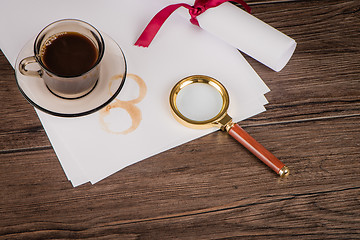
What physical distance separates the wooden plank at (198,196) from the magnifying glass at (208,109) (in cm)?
3

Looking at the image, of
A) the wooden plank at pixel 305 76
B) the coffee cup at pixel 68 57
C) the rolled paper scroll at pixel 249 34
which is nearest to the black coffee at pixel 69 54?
the coffee cup at pixel 68 57

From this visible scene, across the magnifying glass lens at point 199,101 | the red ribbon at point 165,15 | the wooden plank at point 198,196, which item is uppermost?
the red ribbon at point 165,15

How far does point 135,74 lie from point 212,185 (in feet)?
1.05

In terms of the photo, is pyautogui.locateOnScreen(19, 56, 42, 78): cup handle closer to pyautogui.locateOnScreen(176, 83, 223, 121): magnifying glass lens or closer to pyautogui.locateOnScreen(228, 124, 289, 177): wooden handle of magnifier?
pyautogui.locateOnScreen(176, 83, 223, 121): magnifying glass lens

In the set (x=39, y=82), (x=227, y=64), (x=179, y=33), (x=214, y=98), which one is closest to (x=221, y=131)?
(x=214, y=98)

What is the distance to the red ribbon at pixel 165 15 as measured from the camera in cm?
91

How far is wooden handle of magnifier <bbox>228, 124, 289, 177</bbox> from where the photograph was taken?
792 millimetres

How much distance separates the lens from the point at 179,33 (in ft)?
3.17

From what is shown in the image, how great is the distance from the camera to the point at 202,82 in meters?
0.86

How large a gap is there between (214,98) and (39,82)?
15.4 inches

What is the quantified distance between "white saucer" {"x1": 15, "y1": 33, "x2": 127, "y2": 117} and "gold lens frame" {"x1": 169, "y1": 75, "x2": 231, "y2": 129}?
12cm

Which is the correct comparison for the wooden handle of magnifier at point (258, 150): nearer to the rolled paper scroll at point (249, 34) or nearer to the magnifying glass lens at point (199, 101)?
the magnifying glass lens at point (199, 101)

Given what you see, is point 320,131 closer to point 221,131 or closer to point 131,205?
point 221,131

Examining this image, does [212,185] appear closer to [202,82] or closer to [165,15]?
[202,82]
